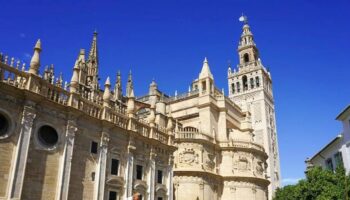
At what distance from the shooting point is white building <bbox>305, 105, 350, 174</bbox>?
2694 cm

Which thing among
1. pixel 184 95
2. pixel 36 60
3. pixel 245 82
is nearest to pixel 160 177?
pixel 36 60

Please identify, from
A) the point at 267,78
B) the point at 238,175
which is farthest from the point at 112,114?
the point at 267,78

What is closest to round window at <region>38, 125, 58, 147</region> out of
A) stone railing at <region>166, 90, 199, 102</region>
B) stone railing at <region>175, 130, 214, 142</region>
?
stone railing at <region>175, 130, 214, 142</region>

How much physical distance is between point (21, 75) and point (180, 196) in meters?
24.8

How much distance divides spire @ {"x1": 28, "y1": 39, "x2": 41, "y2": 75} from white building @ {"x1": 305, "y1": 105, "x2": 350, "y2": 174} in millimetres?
22577

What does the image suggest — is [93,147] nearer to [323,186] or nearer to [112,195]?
[112,195]

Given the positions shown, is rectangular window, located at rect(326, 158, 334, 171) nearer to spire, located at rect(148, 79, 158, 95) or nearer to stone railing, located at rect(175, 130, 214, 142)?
stone railing, located at rect(175, 130, 214, 142)

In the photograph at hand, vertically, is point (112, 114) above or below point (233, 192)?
above

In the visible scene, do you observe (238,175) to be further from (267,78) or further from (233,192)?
(267,78)

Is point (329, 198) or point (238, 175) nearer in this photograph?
point (329, 198)

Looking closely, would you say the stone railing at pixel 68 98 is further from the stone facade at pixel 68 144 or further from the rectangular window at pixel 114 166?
the rectangular window at pixel 114 166

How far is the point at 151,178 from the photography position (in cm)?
2702

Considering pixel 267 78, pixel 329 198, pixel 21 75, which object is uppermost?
pixel 267 78

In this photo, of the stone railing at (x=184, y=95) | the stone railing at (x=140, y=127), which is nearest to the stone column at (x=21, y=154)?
the stone railing at (x=140, y=127)
